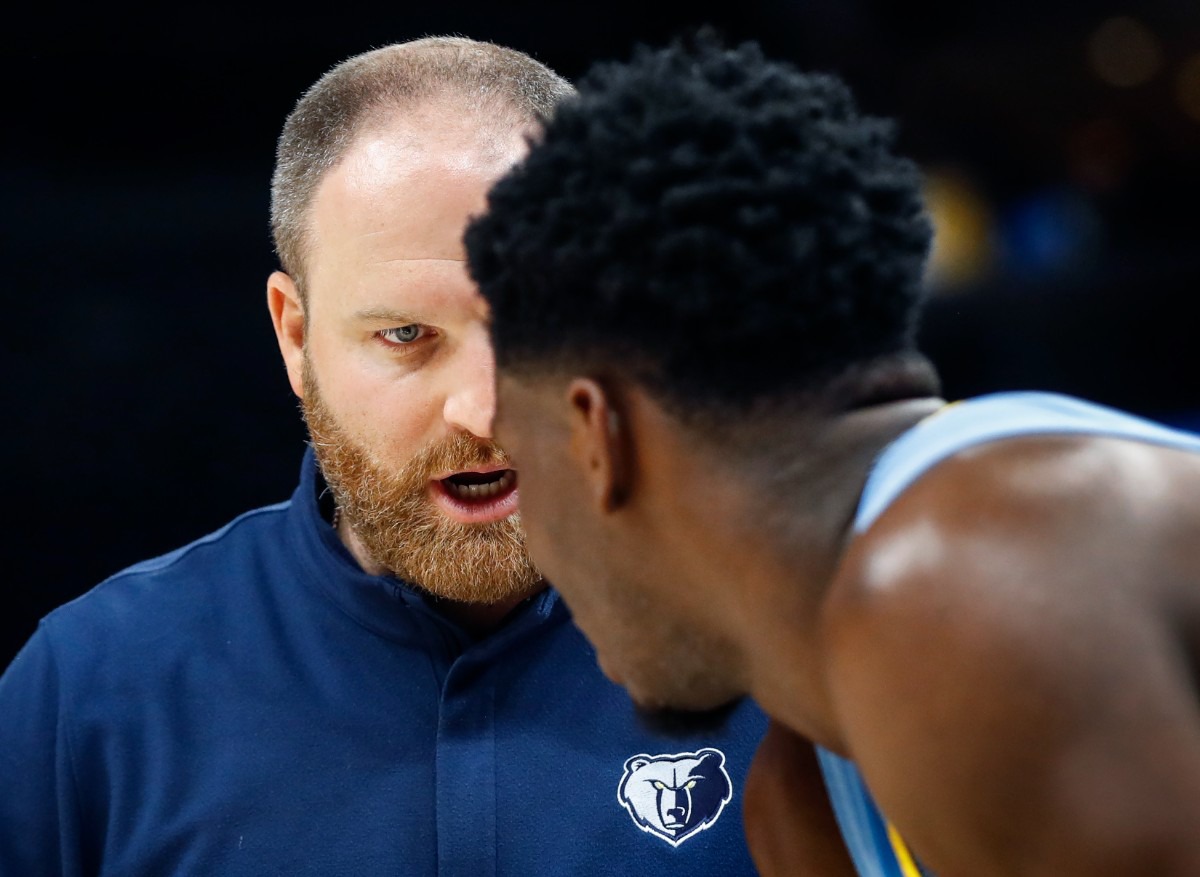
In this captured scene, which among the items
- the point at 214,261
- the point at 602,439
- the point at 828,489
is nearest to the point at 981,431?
the point at 828,489

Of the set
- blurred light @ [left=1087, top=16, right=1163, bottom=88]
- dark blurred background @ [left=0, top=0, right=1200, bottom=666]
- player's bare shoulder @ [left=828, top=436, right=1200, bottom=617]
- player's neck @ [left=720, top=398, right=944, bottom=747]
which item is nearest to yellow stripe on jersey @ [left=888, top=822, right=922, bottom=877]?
player's neck @ [left=720, top=398, right=944, bottom=747]

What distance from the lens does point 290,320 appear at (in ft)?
5.12

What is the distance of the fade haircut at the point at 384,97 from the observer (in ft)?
4.78

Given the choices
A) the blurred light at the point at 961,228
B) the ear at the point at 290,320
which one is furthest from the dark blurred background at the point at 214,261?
the ear at the point at 290,320

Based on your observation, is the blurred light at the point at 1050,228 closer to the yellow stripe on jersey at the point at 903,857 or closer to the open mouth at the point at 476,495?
the open mouth at the point at 476,495

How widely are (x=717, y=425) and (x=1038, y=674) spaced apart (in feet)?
0.82

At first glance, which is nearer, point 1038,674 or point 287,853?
point 1038,674

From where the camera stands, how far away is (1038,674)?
670mm

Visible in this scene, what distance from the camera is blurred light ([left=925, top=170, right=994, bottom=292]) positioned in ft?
12.5

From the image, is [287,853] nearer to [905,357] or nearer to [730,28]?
[905,357]

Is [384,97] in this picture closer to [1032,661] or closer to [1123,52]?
[1032,661]

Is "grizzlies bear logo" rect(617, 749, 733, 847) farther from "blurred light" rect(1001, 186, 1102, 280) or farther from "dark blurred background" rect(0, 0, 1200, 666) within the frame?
"blurred light" rect(1001, 186, 1102, 280)

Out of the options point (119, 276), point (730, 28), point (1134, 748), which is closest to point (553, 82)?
point (1134, 748)

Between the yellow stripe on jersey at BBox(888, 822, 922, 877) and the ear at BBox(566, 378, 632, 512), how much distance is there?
314 mm
